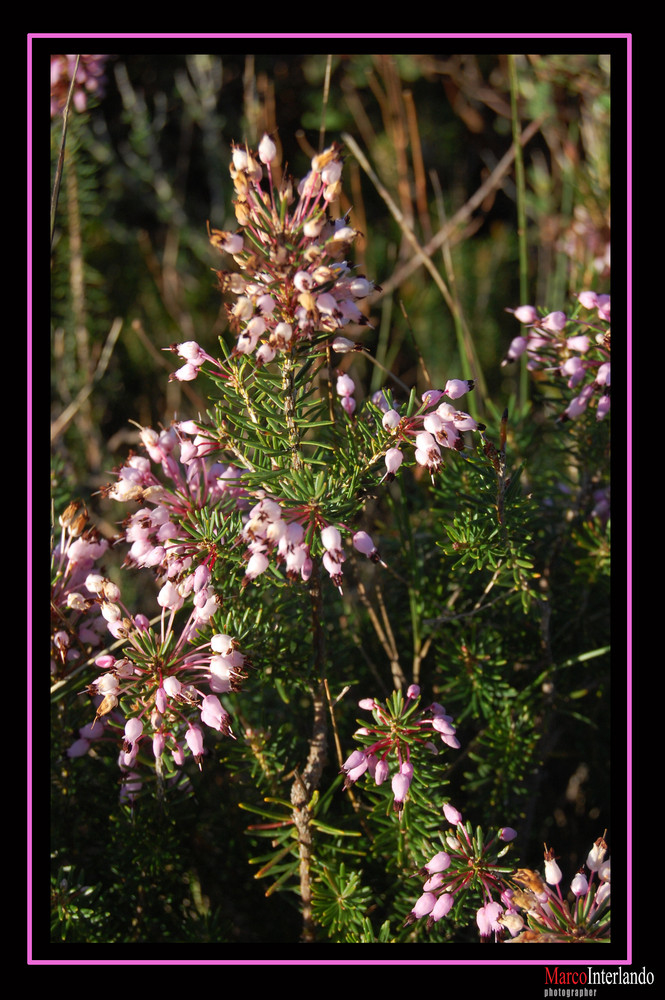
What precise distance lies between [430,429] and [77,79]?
188 centimetres

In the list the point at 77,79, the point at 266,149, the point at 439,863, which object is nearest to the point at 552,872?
the point at 439,863

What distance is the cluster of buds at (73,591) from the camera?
1316mm

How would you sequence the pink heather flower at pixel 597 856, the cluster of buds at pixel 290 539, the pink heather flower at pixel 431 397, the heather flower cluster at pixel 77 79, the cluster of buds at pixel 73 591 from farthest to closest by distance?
1. the heather flower cluster at pixel 77 79
2. the cluster of buds at pixel 73 591
3. the pink heather flower at pixel 597 856
4. the pink heather flower at pixel 431 397
5. the cluster of buds at pixel 290 539

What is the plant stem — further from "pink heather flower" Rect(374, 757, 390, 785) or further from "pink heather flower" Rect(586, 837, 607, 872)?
"pink heather flower" Rect(586, 837, 607, 872)

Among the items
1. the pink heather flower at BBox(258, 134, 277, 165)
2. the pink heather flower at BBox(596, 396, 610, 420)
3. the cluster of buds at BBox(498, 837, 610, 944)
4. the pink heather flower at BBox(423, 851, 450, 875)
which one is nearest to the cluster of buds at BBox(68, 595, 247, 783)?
the pink heather flower at BBox(423, 851, 450, 875)

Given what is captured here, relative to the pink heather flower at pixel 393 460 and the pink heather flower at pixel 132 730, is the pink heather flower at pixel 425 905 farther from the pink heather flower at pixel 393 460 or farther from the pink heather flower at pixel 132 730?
the pink heather flower at pixel 393 460

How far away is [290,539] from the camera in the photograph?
3.24 ft

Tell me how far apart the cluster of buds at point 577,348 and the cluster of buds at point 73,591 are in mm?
779

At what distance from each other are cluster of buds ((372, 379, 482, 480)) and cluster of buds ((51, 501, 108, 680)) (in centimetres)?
55

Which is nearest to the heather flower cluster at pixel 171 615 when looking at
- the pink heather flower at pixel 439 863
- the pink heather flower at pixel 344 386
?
the pink heather flower at pixel 344 386

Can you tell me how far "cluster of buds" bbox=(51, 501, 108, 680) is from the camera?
4.32 ft

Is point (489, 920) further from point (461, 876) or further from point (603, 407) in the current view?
point (603, 407)
